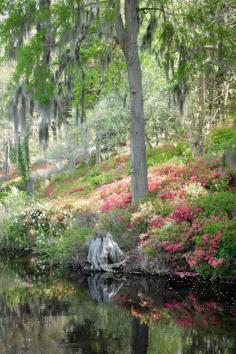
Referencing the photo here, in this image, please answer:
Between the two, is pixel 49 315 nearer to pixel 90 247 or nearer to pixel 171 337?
pixel 171 337

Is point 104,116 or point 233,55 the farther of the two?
point 104,116

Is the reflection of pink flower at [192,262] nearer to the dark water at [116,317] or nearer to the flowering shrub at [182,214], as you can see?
the dark water at [116,317]

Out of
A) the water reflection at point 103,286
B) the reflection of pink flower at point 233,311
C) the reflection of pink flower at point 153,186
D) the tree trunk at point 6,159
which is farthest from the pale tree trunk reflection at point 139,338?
the tree trunk at point 6,159

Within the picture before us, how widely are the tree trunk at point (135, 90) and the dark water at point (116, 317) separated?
3647 mm

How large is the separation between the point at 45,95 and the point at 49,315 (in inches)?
279

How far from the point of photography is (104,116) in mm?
31125

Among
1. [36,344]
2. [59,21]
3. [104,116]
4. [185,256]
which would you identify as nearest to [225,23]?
[59,21]

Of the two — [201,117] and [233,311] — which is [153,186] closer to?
[201,117]

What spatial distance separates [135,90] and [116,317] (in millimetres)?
8034

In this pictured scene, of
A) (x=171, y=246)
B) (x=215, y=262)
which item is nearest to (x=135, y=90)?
(x=171, y=246)

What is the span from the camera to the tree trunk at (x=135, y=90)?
15.1m

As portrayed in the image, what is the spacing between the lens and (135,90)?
15.4 meters

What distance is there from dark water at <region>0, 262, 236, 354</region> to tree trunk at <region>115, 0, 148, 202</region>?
365 centimetres

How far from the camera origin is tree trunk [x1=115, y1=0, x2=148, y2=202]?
596 inches
